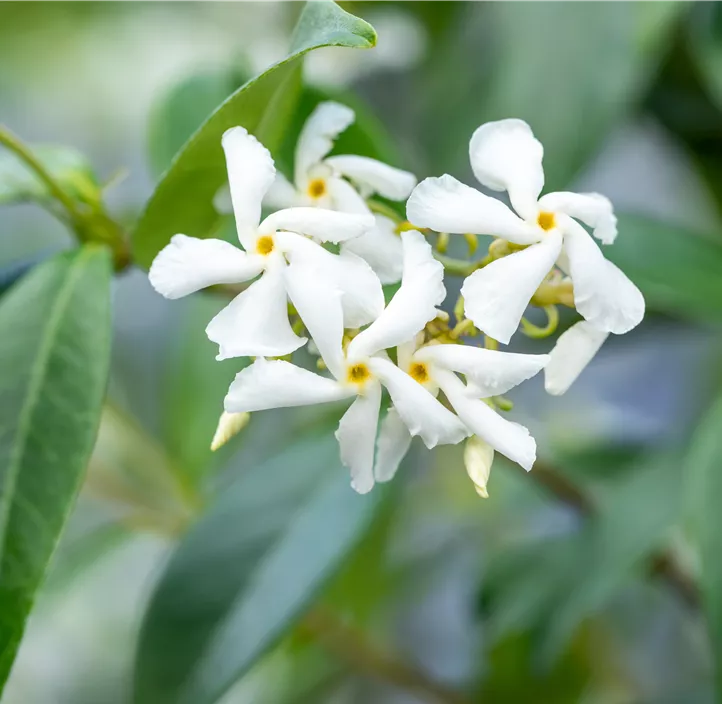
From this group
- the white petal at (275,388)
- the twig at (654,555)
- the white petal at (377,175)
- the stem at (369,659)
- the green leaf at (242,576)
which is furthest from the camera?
the stem at (369,659)

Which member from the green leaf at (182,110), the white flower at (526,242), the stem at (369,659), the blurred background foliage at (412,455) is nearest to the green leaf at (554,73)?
the blurred background foliage at (412,455)

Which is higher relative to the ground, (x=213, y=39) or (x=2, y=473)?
(x=2, y=473)

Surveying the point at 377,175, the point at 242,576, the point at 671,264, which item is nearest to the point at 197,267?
the point at 377,175

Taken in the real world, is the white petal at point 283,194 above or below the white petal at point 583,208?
below

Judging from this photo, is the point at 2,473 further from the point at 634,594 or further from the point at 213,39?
the point at 213,39

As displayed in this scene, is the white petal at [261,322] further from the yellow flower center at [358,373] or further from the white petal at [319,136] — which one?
the white petal at [319,136]

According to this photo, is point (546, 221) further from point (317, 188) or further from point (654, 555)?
point (654, 555)

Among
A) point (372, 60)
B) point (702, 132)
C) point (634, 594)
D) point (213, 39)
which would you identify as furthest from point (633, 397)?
point (213, 39)
